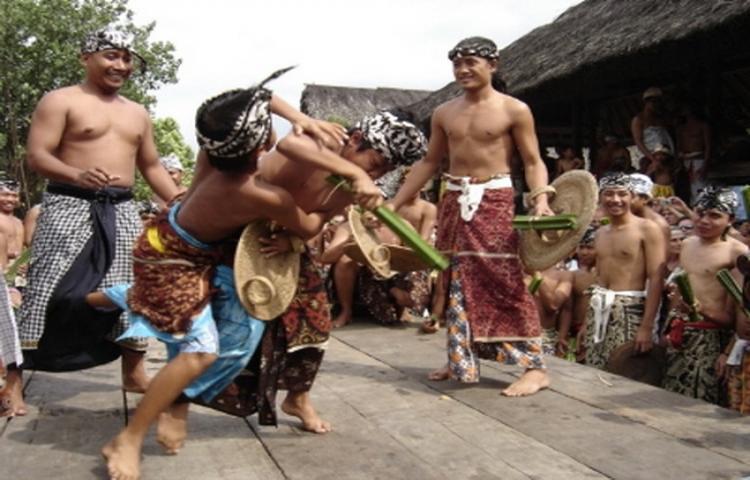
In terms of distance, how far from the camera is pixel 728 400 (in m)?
4.34

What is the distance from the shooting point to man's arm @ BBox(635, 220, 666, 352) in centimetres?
483

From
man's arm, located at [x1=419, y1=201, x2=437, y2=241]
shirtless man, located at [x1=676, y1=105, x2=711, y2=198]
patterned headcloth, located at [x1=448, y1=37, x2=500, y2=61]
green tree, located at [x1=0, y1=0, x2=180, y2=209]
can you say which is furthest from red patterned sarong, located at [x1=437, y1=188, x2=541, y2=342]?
green tree, located at [x1=0, y1=0, x2=180, y2=209]

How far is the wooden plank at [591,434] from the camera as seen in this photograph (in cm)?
278

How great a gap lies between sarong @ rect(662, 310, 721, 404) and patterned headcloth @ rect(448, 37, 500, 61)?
1987 millimetres

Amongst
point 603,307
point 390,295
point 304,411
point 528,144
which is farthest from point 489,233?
point 390,295

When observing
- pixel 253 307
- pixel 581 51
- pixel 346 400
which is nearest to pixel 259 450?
pixel 253 307

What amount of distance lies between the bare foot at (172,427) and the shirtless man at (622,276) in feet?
9.86

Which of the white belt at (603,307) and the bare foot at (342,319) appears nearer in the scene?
the white belt at (603,307)

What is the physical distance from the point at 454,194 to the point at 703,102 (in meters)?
5.03

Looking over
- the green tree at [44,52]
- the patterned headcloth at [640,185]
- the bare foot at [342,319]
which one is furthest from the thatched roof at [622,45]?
the green tree at [44,52]

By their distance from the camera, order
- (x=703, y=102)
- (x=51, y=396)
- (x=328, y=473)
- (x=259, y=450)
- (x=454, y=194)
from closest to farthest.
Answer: (x=328, y=473) < (x=259, y=450) < (x=51, y=396) < (x=454, y=194) < (x=703, y=102)

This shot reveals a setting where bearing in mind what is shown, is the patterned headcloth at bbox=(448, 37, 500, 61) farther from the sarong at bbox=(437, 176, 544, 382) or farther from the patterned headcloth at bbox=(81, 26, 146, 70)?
the patterned headcloth at bbox=(81, 26, 146, 70)

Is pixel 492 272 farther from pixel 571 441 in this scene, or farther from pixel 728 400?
pixel 728 400

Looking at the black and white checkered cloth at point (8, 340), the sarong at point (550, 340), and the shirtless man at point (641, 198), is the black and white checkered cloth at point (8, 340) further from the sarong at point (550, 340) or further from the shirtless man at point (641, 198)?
the shirtless man at point (641, 198)
